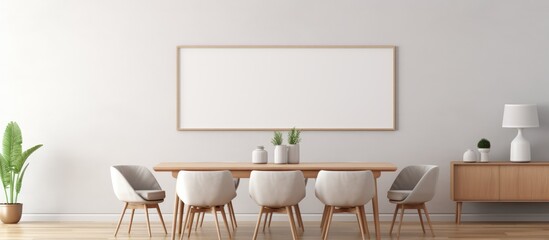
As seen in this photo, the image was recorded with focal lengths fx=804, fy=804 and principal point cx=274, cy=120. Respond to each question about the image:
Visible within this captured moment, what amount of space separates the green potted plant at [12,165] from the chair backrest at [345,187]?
335cm

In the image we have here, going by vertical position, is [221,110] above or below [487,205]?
above

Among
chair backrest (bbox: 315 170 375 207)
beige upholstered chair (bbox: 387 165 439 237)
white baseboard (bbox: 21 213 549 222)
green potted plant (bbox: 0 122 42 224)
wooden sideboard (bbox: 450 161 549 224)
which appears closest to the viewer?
chair backrest (bbox: 315 170 375 207)

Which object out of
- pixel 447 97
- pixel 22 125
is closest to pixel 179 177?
pixel 22 125

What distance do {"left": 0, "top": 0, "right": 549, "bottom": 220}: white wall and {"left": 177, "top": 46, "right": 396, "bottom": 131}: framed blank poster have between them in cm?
11

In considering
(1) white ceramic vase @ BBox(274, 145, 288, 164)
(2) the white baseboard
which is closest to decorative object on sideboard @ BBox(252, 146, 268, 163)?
(1) white ceramic vase @ BBox(274, 145, 288, 164)

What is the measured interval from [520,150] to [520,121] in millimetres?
307

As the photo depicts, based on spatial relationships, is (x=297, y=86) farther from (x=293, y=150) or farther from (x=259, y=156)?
(x=259, y=156)

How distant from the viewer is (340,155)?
881 centimetres

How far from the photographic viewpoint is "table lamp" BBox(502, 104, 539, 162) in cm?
841

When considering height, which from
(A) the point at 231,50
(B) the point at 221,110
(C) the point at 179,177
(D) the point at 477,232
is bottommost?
(D) the point at 477,232

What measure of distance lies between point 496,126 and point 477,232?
1474mm

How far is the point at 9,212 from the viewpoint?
28.0ft

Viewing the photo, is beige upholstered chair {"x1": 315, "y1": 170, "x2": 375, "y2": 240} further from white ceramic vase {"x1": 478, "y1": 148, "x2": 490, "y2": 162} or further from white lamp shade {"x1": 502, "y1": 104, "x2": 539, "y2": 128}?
white lamp shade {"x1": 502, "y1": 104, "x2": 539, "y2": 128}

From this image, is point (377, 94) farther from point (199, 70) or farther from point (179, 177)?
point (179, 177)
